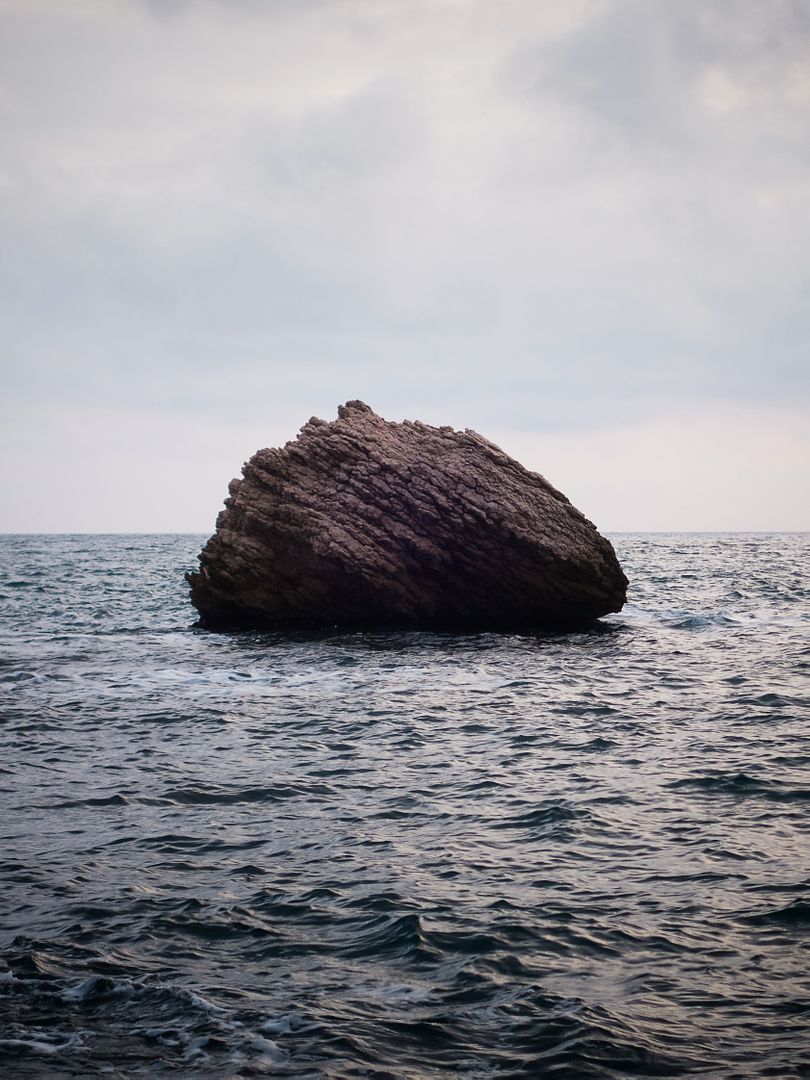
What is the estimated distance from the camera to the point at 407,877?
370 inches

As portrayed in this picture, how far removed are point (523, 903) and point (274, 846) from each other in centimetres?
318

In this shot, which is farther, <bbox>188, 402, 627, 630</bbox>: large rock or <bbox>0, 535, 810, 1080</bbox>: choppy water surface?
<bbox>188, 402, 627, 630</bbox>: large rock

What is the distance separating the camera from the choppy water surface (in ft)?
21.0

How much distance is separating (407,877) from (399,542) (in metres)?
19.0

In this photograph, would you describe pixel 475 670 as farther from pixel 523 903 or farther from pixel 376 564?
pixel 523 903

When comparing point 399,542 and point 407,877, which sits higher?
point 399,542

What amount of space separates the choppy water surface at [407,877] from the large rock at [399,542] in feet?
25.0

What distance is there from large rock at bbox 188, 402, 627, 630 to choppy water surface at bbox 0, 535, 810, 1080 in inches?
300

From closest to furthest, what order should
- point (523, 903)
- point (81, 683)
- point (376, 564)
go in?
1. point (523, 903)
2. point (81, 683)
3. point (376, 564)

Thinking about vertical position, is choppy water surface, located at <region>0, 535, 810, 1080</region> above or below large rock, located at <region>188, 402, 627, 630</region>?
below

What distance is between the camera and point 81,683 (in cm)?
2088

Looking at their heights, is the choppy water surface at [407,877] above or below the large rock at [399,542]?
below

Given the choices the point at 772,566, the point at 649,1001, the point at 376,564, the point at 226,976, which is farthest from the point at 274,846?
the point at 772,566

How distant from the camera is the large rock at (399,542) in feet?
90.8
